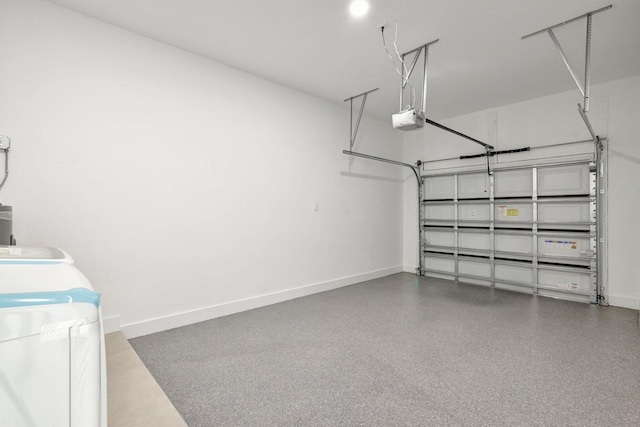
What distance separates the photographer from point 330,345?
2.79m

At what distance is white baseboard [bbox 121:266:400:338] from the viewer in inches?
117

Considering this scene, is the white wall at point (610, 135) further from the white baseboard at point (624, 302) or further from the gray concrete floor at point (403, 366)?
the gray concrete floor at point (403, 366)

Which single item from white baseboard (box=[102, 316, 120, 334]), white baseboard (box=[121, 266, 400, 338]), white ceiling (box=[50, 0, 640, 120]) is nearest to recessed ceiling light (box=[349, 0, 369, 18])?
white ceiling (box=[50, 0, 640, 120])

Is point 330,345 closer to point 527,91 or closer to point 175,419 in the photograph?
point 175,419

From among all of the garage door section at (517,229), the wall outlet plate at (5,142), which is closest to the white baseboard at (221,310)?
the wall outlet plate at (5,142)

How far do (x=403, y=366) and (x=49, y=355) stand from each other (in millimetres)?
2297

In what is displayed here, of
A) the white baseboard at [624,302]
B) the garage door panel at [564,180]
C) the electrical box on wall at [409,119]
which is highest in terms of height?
the electrical box on wall at [409,119]

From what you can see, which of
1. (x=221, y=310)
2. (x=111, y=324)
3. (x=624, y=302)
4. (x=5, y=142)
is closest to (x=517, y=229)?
(x=624, y=302)

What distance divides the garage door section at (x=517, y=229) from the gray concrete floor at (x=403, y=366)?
706mm

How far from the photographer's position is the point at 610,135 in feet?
13.4

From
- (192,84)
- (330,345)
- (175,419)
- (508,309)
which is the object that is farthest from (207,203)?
(508,309)

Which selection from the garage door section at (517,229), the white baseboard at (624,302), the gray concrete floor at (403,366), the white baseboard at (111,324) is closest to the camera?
the gray concrete floor at (403,366)

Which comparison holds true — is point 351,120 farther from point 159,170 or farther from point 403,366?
point 403,366

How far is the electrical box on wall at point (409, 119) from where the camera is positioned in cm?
282
